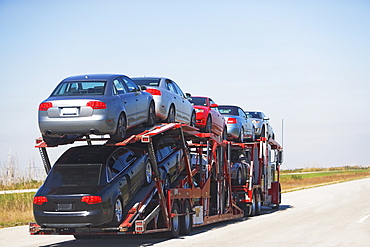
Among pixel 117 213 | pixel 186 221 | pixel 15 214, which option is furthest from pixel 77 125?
pixel 15 214

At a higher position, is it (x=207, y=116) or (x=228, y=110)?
(x=228, y=110)

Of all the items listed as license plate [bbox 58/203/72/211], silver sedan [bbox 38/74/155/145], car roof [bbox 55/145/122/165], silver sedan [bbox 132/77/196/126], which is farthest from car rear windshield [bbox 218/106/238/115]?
license plate [bbox 58/203/72/211]

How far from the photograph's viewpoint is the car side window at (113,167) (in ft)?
40.3

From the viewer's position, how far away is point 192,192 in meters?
15.5

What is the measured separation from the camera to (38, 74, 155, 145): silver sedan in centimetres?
1168

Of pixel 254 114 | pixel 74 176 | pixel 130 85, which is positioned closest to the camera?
pixel 74 176

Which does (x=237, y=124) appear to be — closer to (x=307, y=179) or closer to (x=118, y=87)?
(x=118, y=87)

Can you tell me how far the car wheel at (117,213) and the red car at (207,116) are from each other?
21.3 ft

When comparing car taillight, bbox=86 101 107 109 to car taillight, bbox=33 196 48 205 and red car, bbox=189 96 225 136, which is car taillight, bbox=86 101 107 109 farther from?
red car, bbox=189 96 225 136

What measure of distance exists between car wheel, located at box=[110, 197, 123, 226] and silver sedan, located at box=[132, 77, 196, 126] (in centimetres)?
315

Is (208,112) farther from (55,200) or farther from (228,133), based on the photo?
(55,200)

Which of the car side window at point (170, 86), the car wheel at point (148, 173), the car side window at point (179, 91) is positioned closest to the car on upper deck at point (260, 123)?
the car side window at point (179, 91)

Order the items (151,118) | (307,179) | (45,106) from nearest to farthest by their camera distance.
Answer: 1. (45,106)
2. (151,118)
3. (307,179)

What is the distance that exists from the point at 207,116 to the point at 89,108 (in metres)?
7.50
